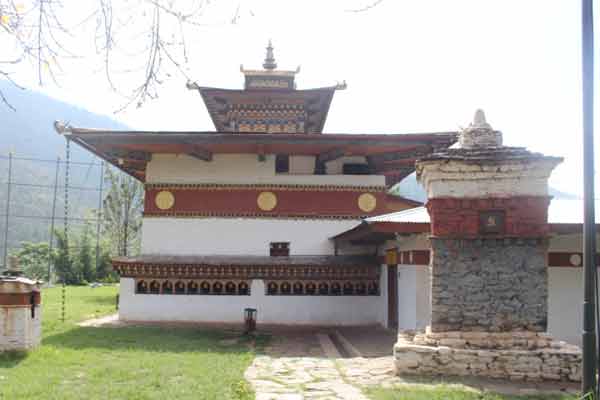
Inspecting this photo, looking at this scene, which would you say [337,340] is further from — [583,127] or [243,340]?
[583,127]

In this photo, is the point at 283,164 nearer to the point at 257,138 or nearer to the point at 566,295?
the point at 257,138

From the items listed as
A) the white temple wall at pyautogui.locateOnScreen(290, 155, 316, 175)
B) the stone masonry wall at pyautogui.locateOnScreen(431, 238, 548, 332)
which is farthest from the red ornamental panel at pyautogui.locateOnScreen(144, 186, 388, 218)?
the stone masonry wall at pyautogui.locateOnScreen(431, 238, 548, 332)

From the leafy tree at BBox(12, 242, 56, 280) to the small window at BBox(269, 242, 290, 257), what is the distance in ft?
85.3

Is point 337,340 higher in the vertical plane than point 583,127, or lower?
lower

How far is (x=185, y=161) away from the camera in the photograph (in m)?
14.6

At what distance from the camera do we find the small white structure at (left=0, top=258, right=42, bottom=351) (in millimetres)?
8539

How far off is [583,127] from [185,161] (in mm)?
10908

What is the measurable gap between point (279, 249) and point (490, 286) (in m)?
7.67

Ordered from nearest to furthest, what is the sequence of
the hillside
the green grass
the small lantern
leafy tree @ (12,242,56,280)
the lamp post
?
the lamp post < the green grass < the small lantern < leafy tree @ (12,242,56,280) < the hillside

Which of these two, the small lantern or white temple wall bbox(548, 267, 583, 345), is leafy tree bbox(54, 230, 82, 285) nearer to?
the small lantern

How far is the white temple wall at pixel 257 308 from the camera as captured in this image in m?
13.8

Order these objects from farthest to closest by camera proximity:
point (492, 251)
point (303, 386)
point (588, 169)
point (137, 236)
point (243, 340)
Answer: point (137, 236)
point (243, 340)
point (492, 251)
point (303, 386)
point (588, 169)

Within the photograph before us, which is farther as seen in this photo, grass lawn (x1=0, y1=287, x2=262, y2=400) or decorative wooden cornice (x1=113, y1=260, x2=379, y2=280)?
decorative wooden cornice (x1=113, y1=260, x2=379, y2=280)

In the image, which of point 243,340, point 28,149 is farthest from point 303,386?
point 28,149
